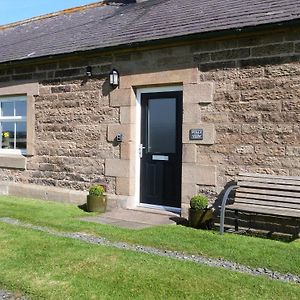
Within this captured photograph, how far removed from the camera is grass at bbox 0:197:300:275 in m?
5.19

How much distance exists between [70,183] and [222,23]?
461cm

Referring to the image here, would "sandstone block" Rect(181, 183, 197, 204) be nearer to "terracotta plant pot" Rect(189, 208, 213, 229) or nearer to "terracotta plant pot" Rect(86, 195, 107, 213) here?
"terracotta plant pot" Rect(189, 208, 213, 229)

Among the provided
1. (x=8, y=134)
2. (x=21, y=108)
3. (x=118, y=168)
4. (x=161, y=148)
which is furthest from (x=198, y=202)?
(x=8, y=134)

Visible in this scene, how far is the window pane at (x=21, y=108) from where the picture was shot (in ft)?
35.0

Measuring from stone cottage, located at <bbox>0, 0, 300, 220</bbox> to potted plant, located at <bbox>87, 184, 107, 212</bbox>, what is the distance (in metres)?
0.26

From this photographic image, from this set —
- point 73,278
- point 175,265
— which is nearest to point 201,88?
point 175,265

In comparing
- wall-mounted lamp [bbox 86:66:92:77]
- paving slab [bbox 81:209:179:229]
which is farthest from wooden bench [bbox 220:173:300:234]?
wall-mounted lamp [bbox 86:66:92:77]

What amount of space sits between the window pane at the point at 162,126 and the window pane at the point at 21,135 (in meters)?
3.63

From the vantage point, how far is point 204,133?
24.8 feet

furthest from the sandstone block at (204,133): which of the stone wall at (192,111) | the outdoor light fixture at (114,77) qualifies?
the outdoor light fixture at (114,77)

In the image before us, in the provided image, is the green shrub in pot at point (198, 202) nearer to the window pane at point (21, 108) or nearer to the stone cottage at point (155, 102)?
the stone cottage at point (155, 102)

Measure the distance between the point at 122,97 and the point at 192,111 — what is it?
1637 mm

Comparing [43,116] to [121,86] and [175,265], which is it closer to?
[121,86]

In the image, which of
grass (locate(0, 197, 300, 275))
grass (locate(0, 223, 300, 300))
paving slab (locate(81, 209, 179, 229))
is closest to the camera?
grass (locate(0, 223, 300, 300))
